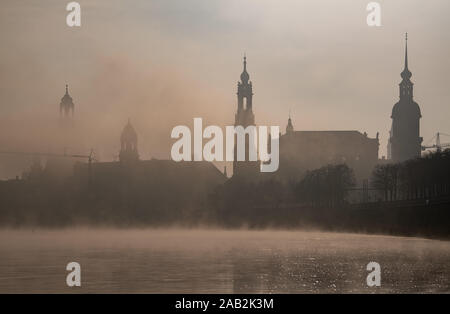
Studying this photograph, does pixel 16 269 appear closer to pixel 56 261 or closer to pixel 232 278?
pixel 56 261

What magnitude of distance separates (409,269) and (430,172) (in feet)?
297

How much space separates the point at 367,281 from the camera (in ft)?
219

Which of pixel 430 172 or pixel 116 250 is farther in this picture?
pixel 430 172

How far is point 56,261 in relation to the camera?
3565 inches
